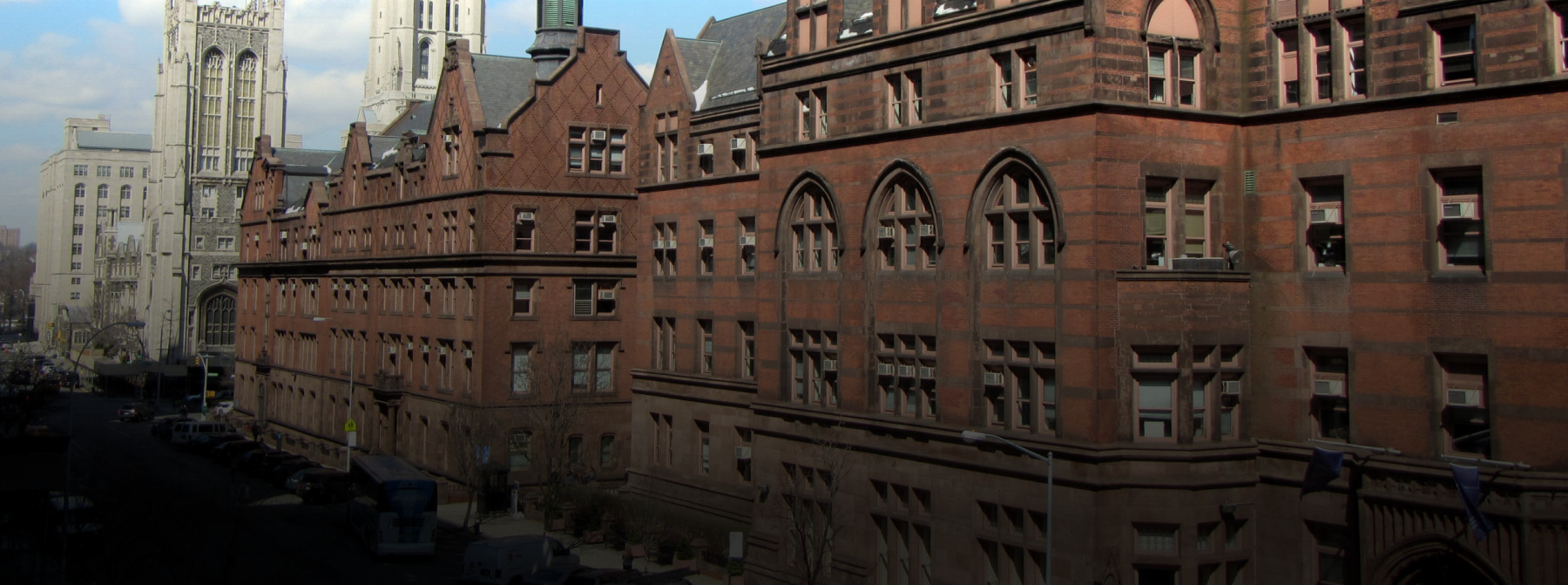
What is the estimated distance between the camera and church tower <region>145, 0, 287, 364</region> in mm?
127188

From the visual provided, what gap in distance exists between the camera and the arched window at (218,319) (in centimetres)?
12800

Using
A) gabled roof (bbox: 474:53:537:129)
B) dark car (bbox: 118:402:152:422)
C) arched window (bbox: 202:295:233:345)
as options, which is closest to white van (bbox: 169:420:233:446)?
dark car (bbox: 118:402:152:422)

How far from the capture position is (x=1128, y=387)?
956 inches

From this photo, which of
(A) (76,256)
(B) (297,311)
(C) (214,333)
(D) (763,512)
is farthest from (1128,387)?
(A) (76,256)

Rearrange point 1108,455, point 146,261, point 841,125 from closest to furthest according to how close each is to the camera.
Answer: point 1108,455
point 841,125
point 146,261

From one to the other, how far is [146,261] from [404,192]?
111111 millimetres

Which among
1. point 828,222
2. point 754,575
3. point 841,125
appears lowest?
point 754,575

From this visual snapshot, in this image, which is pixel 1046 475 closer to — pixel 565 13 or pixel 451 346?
pixel 451 346

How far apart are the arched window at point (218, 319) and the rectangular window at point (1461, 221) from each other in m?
128

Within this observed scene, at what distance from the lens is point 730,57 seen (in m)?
45.4

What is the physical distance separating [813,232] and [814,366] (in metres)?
3.63

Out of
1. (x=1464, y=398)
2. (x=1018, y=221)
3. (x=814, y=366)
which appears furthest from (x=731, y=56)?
(x=1464, y=398)

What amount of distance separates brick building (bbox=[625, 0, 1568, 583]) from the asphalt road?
14.0m

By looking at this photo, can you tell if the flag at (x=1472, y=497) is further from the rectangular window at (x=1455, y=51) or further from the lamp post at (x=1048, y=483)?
the rectangular window at (x=1455, y=51)
